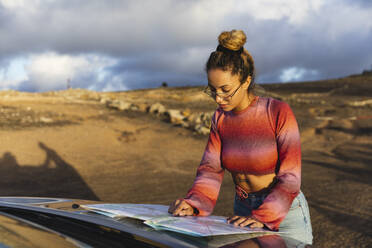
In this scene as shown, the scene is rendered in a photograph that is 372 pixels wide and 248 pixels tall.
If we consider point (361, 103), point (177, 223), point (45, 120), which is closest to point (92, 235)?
point (177, 223)

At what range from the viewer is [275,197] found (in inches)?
62.9

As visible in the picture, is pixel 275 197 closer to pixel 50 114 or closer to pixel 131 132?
pixel 131 132

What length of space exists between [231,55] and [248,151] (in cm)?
50

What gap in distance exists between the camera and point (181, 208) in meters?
1.70

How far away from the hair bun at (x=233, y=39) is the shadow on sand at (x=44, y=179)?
17.1ft

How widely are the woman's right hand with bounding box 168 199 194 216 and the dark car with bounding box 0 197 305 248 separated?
1.10 ft

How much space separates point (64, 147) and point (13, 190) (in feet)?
11.8

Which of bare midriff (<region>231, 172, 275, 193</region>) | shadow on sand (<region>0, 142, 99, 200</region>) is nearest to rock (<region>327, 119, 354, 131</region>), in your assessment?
shadow on sand (<region>0, 142, 99, 200</region>)

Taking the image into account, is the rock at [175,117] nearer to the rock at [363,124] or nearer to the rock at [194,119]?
the rock at [194,119]

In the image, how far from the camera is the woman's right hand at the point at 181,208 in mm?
1657

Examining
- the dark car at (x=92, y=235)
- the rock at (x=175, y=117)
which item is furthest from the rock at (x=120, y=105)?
the dark car at (x=92, y=235)

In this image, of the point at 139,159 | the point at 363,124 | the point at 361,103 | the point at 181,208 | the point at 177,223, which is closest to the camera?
the point at 177,223

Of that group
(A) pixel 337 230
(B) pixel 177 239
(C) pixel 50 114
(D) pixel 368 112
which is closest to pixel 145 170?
(A) pixel 337 230

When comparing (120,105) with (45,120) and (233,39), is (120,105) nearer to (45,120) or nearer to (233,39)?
(45,120)
